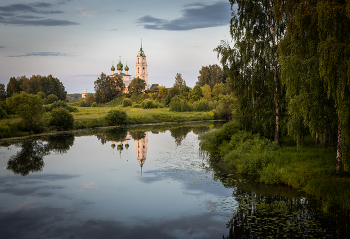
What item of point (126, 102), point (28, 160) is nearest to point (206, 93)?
point (126, 102)

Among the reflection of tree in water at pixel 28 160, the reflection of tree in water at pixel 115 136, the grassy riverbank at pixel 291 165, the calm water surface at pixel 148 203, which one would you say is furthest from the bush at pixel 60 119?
the grassy riverbank at pixel 291 165

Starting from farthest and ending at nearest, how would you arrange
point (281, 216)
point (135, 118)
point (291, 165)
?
point (135, 118)
point (291, 165)
point (281, 216)

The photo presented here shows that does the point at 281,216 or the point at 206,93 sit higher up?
the point at 206,93

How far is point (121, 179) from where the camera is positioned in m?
16.4

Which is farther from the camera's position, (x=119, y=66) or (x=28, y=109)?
(x=119, y=66)

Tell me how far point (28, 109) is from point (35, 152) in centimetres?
957

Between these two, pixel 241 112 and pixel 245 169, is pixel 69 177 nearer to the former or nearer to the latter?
pixel 245 169

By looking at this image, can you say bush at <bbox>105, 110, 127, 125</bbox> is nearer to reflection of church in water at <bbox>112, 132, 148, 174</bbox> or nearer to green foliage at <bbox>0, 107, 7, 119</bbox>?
green foliage at <bbox>0, 107, 7, 119</bbox>

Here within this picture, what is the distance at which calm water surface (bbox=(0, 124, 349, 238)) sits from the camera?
9680mm

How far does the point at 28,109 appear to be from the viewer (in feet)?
103

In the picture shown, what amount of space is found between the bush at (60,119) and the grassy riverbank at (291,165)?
81.6 ft

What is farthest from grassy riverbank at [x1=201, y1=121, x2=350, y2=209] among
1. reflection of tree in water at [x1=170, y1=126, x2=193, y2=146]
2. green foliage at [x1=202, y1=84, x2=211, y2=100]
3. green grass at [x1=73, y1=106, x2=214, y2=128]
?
green foliage at [x1=202, y1=84, x2=211, y2=100]

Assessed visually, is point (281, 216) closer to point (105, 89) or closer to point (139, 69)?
point (105, 89)

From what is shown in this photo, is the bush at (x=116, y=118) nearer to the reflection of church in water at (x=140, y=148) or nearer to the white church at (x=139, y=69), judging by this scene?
the reflection of church in water at (x=140, y=148)
